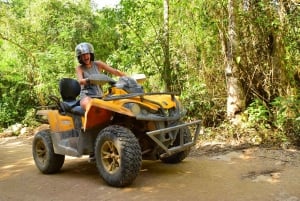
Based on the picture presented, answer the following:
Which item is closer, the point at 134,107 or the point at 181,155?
the point at 134,107

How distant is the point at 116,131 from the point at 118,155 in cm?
29

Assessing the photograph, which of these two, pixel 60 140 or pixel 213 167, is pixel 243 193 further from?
pixel 60 140

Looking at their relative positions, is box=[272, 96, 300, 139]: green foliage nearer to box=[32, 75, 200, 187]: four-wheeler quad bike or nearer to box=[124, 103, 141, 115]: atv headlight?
box=[32, 75, 200, 187]: four-wheeler quad bike

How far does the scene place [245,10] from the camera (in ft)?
24.5

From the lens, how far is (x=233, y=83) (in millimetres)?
7477

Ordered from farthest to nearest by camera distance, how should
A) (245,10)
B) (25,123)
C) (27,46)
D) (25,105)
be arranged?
(25,105)
(27,46)
(25,123)
(245,10)

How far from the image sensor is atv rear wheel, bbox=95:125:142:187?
4.59 metres

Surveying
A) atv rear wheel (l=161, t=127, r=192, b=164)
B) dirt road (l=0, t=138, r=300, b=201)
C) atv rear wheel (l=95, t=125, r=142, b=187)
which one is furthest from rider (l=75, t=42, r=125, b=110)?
atv rear wheel (l=161, t=127, r=192, b=164)

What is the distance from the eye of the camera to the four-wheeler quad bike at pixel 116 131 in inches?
184

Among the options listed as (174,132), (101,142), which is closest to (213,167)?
(174,132)

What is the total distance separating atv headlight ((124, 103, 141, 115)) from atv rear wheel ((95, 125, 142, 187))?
267 mm

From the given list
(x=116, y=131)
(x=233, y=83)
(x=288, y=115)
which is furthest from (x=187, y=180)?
(x=233, y=83)

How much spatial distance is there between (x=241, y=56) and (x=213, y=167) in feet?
9.21

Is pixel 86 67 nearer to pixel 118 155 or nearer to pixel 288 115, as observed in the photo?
pixel 118 155
